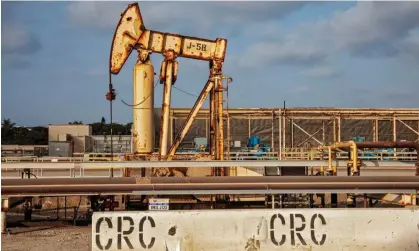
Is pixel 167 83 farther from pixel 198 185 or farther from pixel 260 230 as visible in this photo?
pixel 260 230

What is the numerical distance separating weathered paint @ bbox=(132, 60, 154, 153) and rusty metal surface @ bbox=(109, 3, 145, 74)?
0.68m

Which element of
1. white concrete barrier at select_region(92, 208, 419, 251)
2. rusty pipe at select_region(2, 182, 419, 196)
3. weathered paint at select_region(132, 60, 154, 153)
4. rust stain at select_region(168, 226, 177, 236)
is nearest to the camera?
white concrete barrier at select_region(92, 208, 419, 251)

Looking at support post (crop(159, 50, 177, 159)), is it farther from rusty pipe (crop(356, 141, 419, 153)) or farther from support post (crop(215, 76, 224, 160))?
rusty pipe (crop(356, 141, 419, 153))

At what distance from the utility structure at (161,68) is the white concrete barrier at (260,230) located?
34.1 feet

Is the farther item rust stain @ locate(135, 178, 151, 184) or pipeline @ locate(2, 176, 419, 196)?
rust stain @ locate(135, 178, 151, 184)

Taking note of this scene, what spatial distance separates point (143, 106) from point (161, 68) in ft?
5.40

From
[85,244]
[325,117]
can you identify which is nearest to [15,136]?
[325,117]

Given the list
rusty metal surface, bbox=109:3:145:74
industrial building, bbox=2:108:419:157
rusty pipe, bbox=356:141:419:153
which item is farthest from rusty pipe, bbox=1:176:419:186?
industrial building, bbox=2:108:419:157

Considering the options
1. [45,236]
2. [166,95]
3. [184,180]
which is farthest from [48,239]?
[166,95]

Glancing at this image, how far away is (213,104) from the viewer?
18.5m

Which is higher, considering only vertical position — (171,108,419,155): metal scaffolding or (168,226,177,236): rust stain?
(171,108,419,155): metal scaffolding

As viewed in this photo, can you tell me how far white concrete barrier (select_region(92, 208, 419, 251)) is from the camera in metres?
6.87

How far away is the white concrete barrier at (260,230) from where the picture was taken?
687cm

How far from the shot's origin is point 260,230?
278 inches
